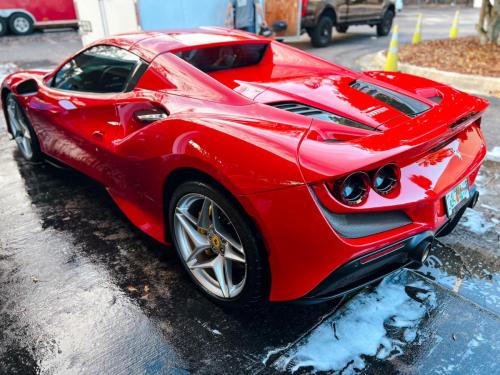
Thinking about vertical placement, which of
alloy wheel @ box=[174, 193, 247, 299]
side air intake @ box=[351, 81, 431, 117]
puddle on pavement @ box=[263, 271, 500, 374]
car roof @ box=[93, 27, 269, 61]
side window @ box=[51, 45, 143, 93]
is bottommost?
puddle on pavement @ box=[263, 271, 500, 374]

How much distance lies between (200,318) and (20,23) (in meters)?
15.1

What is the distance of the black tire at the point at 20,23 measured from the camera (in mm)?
14008

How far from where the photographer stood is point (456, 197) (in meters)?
2.26

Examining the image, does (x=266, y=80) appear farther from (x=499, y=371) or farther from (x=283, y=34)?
(x=283, y=34)

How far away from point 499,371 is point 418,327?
396 millimetres

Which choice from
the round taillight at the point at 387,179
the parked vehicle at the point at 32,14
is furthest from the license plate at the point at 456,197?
the parked vehicle at the point at 32,14

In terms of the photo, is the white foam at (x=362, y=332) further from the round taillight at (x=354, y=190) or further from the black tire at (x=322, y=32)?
the black tire at (x=322, y=32)

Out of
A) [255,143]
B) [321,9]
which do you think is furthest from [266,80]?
[321,9]

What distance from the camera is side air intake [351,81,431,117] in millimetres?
2514

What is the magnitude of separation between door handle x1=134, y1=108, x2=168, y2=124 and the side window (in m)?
0.30

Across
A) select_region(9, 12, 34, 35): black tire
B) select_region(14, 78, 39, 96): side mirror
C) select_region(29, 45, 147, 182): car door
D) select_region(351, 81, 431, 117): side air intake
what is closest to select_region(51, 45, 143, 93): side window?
select_region(29, 45, 147, 182): car door

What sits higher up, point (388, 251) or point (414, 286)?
point (388, 251)

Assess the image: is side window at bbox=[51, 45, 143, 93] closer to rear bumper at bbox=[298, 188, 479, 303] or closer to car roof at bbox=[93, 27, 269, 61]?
car roof at bbox=[93, 27, 269, 61]

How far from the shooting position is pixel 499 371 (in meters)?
1.99
